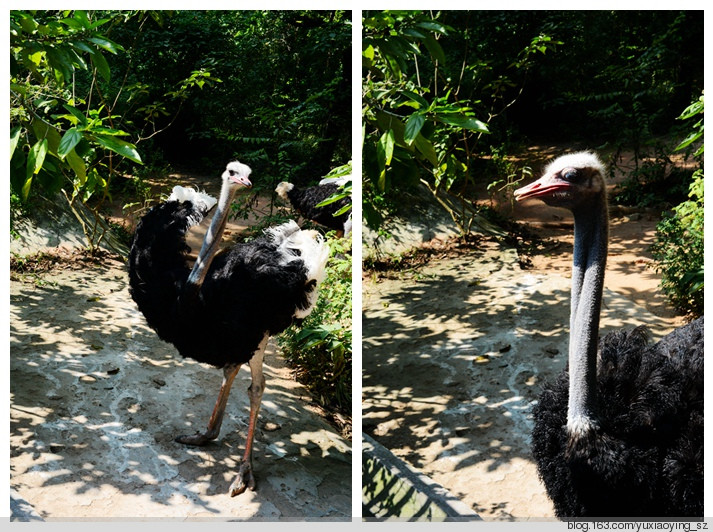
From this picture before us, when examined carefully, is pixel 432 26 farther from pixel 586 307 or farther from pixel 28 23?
pixel 28 23

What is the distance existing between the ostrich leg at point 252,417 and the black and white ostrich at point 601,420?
0.98 meters

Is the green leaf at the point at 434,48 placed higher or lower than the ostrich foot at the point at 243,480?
higher

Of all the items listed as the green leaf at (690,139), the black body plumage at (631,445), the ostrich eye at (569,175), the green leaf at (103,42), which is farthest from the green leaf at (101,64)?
the green leaf at (690,139)

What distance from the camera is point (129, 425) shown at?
2.72 m

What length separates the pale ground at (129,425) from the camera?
8.54ft

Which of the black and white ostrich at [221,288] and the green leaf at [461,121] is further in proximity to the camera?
the black and white ostrich at [221,288]

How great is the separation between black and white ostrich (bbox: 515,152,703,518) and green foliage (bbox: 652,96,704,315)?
20.1 inches

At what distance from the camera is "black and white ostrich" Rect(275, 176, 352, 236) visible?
106 inches

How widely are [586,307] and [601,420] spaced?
32cm

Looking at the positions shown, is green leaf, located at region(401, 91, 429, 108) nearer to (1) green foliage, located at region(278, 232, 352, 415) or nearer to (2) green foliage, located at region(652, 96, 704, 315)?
(1) green foliage, located at region(278, 232, 352, 415)

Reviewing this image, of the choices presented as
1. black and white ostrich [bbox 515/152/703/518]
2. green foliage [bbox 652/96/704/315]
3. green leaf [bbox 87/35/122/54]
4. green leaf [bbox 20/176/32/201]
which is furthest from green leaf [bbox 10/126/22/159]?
green foliage [bbox 652/96/704/315]

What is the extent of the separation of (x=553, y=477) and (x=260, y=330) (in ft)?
3.60

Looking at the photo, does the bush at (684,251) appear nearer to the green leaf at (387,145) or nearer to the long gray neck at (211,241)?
the green leaf at (387,145)

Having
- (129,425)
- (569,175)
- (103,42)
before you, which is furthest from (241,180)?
(569,175)
